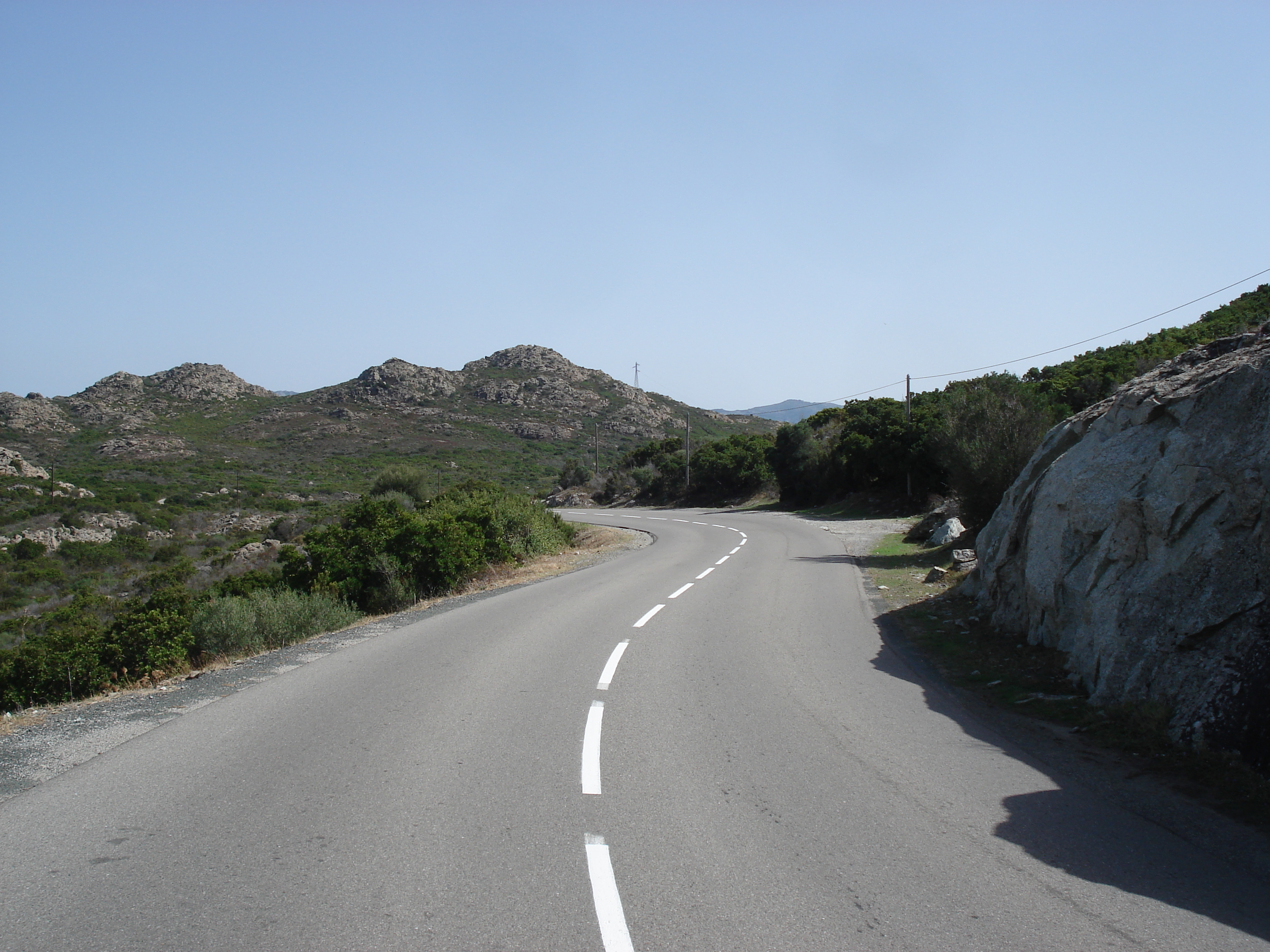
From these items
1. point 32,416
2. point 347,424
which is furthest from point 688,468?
point 32,416

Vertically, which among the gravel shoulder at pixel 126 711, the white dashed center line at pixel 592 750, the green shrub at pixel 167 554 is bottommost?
the white dashed center line at pixel 592 750

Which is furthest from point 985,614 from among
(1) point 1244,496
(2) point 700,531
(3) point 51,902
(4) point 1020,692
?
(2) point 700,531

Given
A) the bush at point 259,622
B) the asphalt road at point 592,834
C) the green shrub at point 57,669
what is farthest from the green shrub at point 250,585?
the asphalt road at point 592,834

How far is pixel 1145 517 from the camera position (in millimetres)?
7086

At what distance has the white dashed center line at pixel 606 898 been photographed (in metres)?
3.24

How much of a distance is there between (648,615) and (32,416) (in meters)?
81.7

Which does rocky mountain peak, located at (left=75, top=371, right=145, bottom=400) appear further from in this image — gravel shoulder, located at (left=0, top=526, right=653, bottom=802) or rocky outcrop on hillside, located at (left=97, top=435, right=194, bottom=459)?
gravel shoulder, located at (left=0, top=526, right=653, bottom=802)

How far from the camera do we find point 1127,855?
13.6ft

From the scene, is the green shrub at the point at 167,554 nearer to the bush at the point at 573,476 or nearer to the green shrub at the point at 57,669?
the green shrub at the point at 57,669

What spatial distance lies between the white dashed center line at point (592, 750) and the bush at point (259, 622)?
7.30 metres

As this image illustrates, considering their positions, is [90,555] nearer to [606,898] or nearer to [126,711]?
[126,711]

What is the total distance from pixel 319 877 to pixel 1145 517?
6.95 meters

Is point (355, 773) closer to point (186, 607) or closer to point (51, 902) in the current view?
point (51, 902)

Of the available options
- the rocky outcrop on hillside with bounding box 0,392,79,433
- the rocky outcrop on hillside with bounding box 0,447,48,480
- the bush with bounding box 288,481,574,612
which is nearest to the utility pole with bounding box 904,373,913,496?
the bush with bounding box 288,481,574,612
